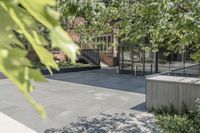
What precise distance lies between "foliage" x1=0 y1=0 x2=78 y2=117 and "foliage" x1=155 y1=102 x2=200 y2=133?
7405 mm

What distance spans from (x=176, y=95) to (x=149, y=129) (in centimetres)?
222

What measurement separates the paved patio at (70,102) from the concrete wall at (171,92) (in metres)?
0.68

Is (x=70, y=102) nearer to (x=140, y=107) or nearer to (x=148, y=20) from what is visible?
(x=140, y=107)

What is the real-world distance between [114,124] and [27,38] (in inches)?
328

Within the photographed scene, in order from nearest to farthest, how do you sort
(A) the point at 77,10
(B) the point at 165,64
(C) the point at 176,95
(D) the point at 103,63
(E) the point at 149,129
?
1. (A) the point at 77,10
2. (E) the point at 149,129
3. (C) the point at 176,95
4. (B) the point at 165,64
5. (D) the point at 103,63

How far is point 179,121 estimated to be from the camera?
8250mm

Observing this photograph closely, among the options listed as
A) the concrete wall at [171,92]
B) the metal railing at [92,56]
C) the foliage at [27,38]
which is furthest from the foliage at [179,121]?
the metal railing at [92,56]

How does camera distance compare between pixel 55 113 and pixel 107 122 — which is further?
pixel 55 113

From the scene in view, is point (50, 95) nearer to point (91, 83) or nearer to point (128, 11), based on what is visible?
point (91, 83)

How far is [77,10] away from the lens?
11.6ft

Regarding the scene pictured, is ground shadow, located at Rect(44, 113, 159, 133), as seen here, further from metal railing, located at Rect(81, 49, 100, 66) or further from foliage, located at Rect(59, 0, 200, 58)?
metal railing, located at Rect(81, 49, 100, 66)

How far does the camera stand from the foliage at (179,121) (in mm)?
7645

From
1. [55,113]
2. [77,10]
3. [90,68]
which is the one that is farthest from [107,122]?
[90,68]

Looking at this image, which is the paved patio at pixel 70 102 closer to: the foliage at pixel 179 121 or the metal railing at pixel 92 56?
the foliage at pixel 179 121
